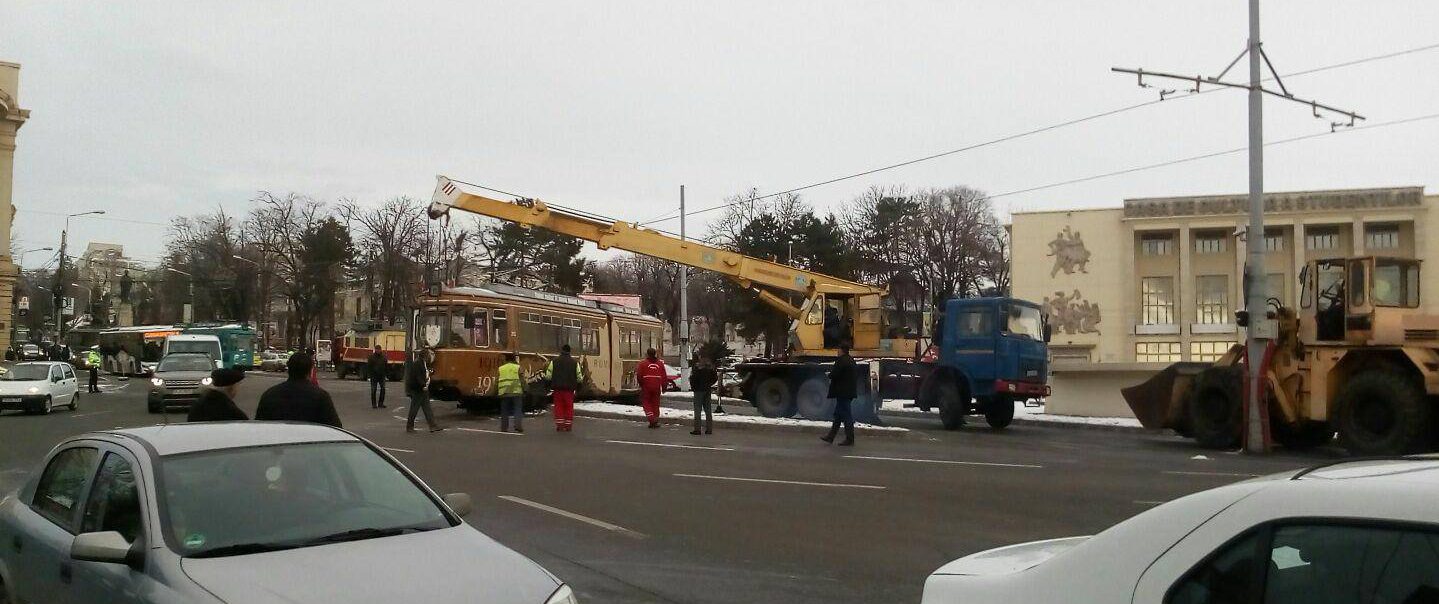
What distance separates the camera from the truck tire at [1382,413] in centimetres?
1697

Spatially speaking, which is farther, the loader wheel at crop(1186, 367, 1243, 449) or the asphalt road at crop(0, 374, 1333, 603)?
the loader wheel at crop(1186, 367, 1243, 449)

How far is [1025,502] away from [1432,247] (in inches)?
2312

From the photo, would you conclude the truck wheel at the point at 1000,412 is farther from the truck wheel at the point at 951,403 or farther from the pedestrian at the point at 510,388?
the pedestrian at the point at 510,388

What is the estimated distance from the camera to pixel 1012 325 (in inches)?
967

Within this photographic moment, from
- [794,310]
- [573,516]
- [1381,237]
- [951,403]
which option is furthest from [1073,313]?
[573,516]

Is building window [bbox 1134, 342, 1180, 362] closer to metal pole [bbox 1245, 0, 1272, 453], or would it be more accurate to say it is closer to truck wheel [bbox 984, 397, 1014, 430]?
truck wheel [bbox 984, 397, 1014, 430]

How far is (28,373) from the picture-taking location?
28.8 meters

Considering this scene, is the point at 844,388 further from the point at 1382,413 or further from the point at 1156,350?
the point at 1156,350

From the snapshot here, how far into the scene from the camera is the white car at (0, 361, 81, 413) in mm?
27953

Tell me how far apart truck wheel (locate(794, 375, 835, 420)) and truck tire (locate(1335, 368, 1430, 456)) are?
11263 mm

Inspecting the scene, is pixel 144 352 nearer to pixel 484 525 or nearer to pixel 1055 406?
pixel 1055 406

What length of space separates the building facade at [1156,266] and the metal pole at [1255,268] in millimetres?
45570

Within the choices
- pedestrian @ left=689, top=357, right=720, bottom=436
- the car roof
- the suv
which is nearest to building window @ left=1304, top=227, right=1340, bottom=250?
pedestrian @ left=689, top=357, right=720, bottom=436

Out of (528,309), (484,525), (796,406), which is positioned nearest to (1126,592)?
(484,525)
